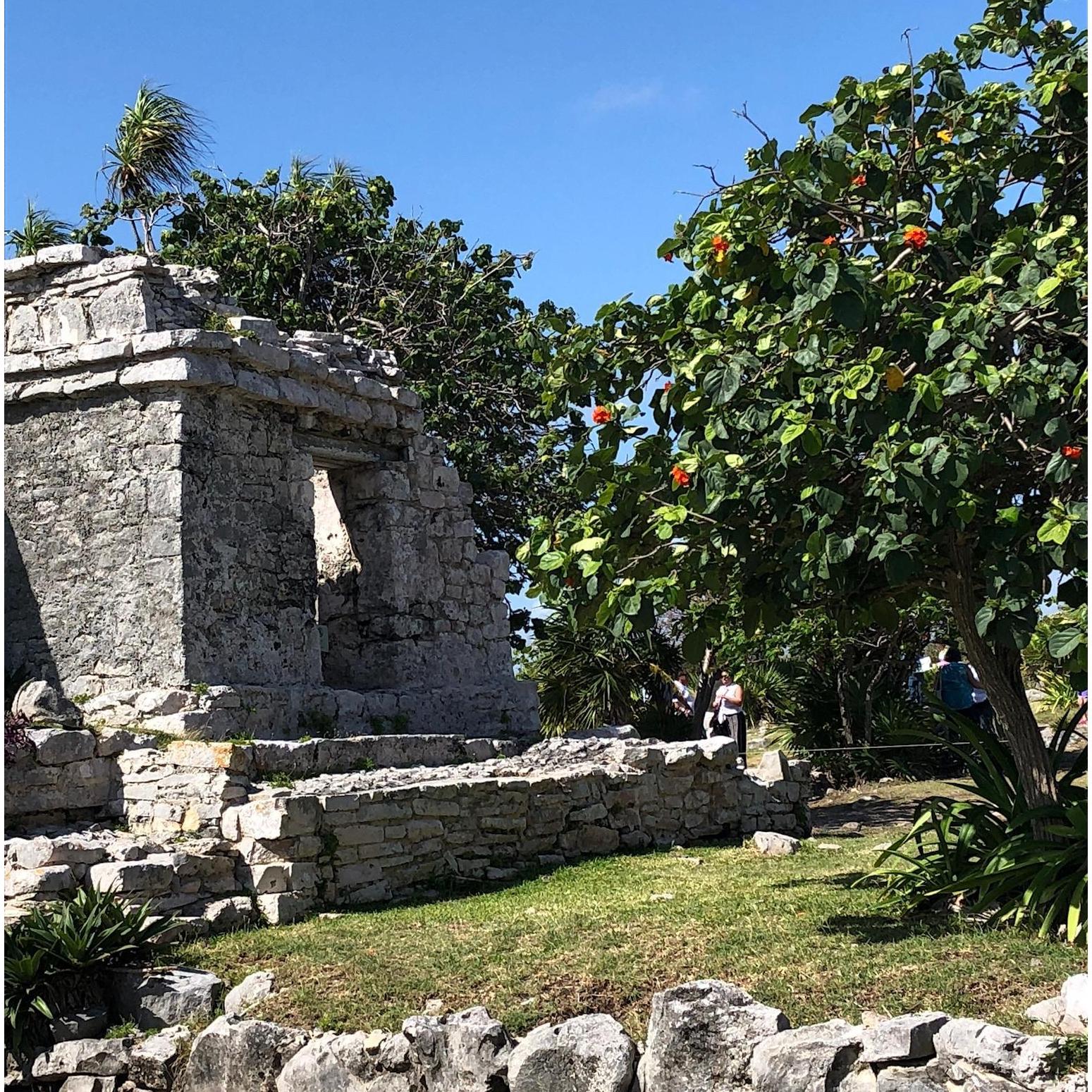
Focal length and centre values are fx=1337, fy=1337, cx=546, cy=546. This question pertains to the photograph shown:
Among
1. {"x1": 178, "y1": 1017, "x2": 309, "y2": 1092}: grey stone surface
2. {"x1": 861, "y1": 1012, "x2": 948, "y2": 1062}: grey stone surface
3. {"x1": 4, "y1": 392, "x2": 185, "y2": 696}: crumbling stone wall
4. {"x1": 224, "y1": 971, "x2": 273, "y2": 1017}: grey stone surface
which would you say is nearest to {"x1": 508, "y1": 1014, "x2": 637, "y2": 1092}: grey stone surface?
{"x1": 861, "y1": 1012, "x2": 948, "y2": 1062}: grey stone surface

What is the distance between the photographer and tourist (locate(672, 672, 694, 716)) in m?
16.0

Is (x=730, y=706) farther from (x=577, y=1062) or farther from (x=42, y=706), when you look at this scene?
(x=577, y=1062)

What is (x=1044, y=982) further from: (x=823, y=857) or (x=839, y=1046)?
(x=823, y=857)

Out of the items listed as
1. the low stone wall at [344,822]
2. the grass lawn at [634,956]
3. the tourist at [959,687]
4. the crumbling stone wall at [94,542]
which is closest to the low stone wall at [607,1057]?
the grass lawn at [634,956]

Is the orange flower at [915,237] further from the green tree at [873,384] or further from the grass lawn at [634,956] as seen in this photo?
the grass lawn at [634,956]

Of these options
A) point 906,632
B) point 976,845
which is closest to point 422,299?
point 906,632

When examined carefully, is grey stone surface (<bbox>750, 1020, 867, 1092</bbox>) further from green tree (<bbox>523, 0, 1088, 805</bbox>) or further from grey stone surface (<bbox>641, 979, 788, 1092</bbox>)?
green tree (<bbox>523, 0, 1088, 805</bbox>)

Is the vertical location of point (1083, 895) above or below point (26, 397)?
below

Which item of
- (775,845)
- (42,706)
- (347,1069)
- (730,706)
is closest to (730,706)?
(730,706)

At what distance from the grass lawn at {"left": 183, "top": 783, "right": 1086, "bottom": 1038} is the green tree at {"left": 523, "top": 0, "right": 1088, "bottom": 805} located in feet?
4.08

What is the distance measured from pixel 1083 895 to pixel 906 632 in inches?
392

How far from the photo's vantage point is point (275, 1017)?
608 cm

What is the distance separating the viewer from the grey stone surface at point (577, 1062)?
501 centimetres

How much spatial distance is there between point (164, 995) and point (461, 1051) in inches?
73.8
